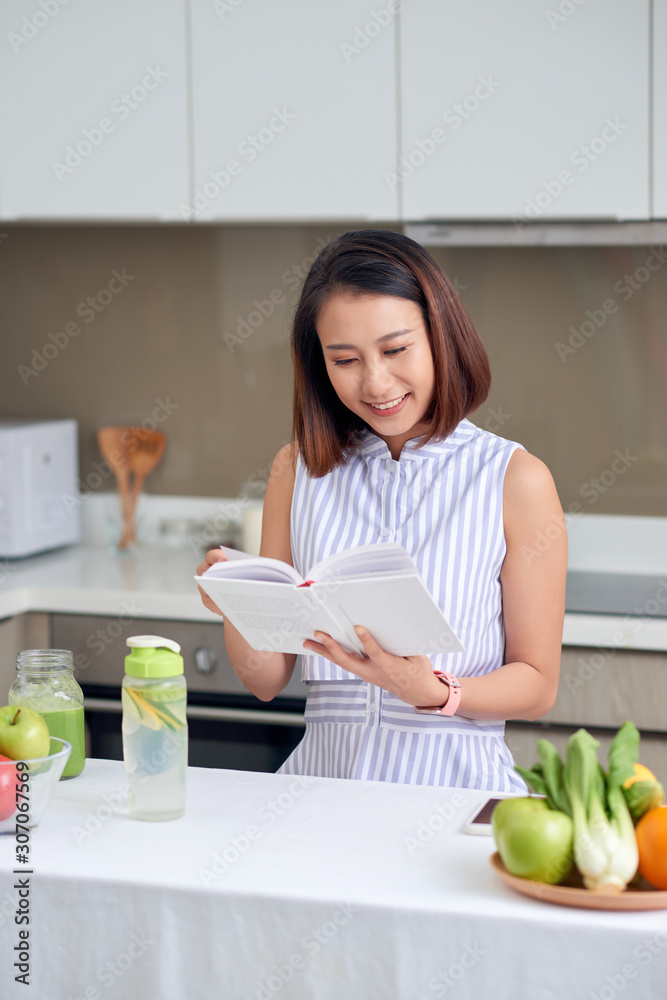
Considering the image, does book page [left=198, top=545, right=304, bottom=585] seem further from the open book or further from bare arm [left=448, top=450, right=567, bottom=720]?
bare arm [left=448, top=450, right=567, bottom=720]

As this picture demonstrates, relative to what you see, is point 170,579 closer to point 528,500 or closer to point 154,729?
point 528,500

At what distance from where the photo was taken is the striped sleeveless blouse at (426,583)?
1.38 metres

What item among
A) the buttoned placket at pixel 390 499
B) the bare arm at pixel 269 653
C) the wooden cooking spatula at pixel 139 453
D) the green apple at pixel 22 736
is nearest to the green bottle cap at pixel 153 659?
the green apple at pixel 22 736

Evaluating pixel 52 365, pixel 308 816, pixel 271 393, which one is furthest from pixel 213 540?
pixel 308 816

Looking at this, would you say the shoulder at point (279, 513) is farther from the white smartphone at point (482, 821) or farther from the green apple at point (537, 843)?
the green apple at point (537, 843)

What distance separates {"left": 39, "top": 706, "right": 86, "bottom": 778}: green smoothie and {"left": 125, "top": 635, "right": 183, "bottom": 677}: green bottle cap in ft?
0.59

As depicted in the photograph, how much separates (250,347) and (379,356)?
4.90 feet

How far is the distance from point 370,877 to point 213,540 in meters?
1.90

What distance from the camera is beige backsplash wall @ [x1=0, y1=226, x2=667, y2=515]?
8.29ft

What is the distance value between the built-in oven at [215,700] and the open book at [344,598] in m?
1.10

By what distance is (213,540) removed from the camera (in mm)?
2828

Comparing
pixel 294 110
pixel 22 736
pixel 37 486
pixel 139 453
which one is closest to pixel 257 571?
Result: pixel 22 736

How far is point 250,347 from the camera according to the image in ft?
9.18

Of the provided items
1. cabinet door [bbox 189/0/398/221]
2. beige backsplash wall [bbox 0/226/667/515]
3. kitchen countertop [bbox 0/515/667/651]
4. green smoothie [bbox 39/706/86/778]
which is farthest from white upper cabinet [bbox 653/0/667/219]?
green smoothie [bbox 39/706/86/778]
